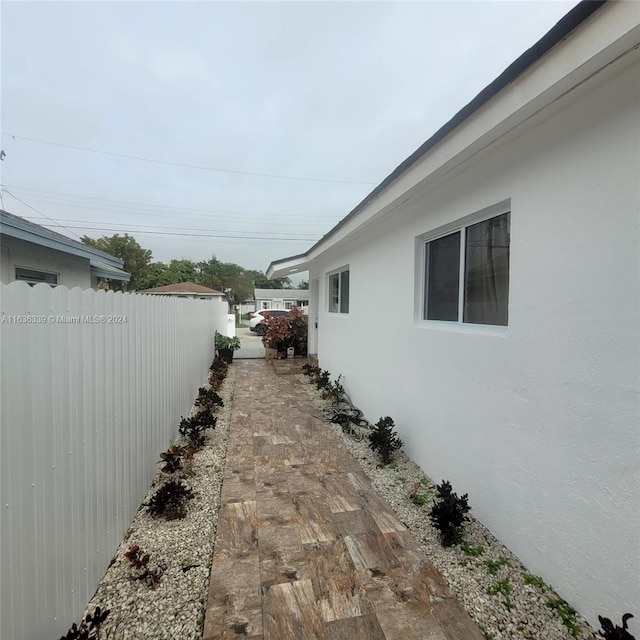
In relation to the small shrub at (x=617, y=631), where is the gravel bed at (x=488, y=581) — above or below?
below

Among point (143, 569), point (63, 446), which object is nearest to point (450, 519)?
point (143, 569)

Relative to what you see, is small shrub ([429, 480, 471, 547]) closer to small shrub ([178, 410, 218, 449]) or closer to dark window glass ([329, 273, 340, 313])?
small shrub ([178, 410, 218, 449])

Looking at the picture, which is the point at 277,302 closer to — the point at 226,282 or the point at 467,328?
the point at 226,282

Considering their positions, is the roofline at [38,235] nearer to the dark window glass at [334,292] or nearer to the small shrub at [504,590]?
the dark window glass at [334,292]

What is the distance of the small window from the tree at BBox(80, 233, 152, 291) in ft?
97.7

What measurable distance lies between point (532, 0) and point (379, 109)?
806 centimetres

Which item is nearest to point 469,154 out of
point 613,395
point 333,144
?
point 613,395

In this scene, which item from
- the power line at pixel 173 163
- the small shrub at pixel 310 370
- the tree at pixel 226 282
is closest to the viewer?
the small shrub at pixel 310 370

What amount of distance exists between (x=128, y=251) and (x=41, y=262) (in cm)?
3212

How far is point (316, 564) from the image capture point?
235 cm

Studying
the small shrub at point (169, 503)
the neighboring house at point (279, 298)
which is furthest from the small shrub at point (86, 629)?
the neighboring house at point (279, 298)

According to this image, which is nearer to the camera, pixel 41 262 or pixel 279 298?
pixel 41 262

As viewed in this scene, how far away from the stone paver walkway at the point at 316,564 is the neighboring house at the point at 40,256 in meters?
3.81

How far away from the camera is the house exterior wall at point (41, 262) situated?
557cm
